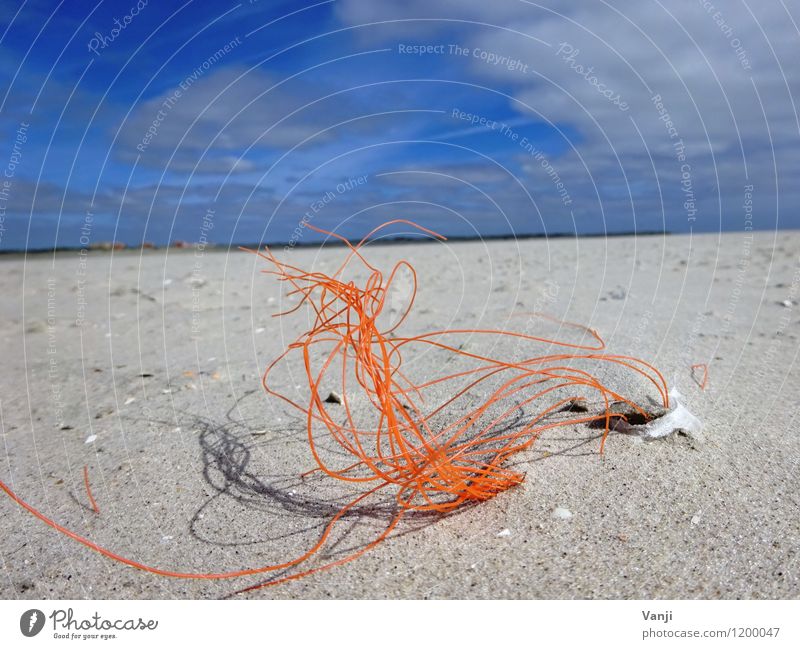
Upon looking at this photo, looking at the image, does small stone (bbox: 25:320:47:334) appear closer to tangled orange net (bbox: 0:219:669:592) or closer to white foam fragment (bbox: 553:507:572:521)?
tangled orange net (bbox: 0:219:669:592)

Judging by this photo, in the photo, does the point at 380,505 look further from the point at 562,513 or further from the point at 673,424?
the point at 673,424

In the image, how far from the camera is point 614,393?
2631mm

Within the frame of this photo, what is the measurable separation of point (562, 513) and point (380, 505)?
599mm

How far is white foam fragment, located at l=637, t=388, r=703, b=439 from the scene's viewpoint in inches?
93.9

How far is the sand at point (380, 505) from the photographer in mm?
1809

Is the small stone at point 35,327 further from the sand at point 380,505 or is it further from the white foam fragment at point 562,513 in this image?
the white foam fragment at point 562,513

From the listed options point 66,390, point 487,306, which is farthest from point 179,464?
point 487,306

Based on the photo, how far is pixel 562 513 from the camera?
203 cm

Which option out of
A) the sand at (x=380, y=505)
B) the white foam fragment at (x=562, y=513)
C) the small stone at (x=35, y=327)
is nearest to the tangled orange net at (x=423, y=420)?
the sand at (x=380, y=505)

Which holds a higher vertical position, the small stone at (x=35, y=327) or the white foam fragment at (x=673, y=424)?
the small stone at (x=35, y=327)

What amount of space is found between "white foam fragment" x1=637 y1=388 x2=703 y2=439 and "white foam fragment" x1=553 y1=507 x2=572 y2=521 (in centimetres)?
55

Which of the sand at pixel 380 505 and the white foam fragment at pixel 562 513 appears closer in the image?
the sand at pixel 380 505
